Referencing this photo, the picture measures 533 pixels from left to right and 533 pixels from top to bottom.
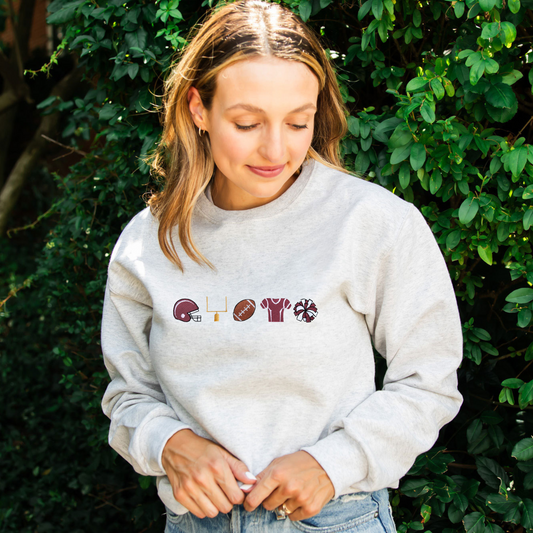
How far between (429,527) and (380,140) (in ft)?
4.66

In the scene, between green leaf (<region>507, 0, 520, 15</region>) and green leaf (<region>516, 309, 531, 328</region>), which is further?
green leaf (<region>516, 309, 531, 328</region>)

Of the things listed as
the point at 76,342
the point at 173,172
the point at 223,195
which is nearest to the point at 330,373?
the point at 223,195

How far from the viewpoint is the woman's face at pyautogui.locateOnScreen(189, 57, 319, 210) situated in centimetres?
147

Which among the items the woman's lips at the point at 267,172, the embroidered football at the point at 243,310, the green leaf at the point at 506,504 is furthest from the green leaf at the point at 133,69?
the green leaf at the point at 506,504

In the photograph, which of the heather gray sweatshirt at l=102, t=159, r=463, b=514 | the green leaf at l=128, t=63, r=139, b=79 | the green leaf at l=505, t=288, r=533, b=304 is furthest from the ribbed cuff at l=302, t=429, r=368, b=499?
the green leaf at l=128, t=63, r=139, b=79

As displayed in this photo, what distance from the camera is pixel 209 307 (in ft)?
5.24

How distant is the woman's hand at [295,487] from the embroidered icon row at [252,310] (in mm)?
343

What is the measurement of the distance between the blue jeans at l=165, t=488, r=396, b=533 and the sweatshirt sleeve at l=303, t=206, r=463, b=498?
0.07 metres

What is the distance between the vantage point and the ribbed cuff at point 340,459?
4.62ft

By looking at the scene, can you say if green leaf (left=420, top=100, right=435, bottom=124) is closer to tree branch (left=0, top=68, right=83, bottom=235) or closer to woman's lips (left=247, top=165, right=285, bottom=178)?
woman's lips (left=247, top=165, right=285, bottom=178)

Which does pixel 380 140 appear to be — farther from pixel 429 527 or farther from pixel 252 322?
pixel 429 527

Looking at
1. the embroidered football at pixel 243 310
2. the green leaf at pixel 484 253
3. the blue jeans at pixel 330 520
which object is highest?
the embroidered football at pixel 243 310

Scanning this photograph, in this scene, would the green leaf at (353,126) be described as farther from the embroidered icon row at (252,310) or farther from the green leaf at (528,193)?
the embroidered icon row at (252,310)

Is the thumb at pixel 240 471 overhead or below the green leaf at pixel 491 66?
below
